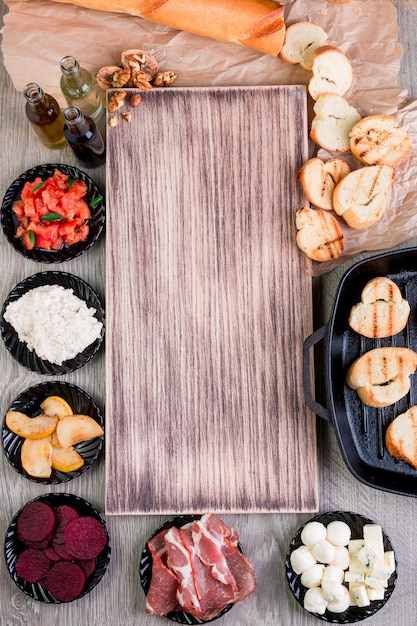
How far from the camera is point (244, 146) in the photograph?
1.58m

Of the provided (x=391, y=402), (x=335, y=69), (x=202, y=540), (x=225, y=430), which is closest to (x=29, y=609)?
(x=202, y=540)

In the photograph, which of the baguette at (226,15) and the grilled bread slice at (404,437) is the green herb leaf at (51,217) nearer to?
the baguette at (226,15)

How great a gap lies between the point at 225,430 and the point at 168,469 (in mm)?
159

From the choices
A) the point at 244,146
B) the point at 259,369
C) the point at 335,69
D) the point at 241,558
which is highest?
the point at 335,69

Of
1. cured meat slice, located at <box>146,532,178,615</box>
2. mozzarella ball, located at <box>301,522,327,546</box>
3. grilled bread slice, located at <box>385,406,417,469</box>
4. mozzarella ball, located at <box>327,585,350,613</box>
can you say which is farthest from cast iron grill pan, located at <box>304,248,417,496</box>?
cured meat slice, located at <box>146,532,178,615</box>

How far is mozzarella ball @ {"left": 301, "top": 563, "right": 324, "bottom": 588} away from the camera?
4.86ft

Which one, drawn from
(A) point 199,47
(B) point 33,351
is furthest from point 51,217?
(A) point 199,47

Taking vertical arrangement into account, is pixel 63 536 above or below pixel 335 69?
below

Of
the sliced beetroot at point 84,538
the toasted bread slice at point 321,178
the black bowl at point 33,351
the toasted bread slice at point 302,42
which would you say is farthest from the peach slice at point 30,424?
the toasted bread slice at point 302,42

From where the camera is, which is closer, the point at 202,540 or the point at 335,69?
the point at 202,540

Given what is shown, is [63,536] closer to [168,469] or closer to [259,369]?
[168,469]

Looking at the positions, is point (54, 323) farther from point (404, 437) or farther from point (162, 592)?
point (404, 437)

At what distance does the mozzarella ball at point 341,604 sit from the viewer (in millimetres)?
1472

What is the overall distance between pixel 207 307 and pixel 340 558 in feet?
2.11
